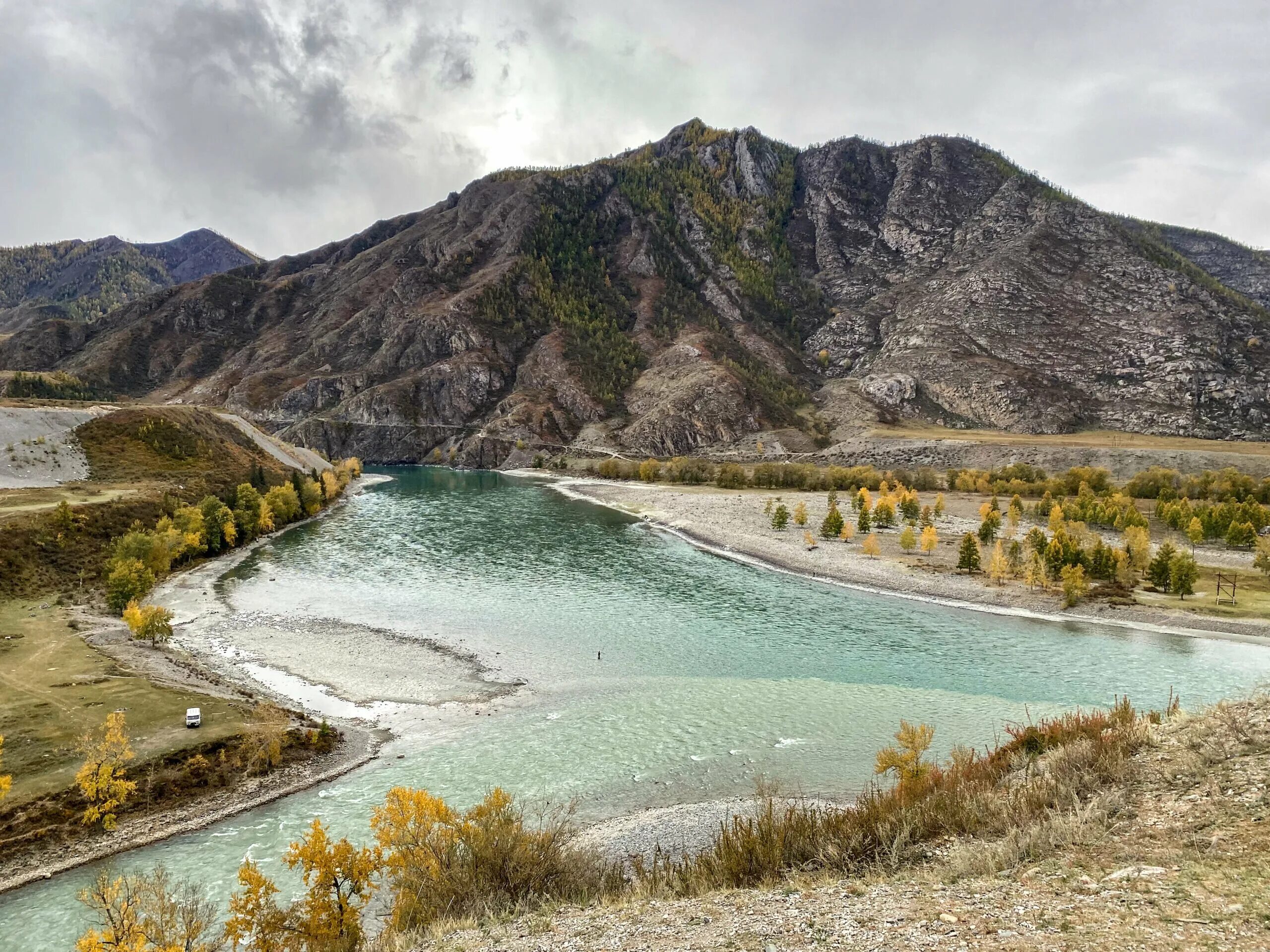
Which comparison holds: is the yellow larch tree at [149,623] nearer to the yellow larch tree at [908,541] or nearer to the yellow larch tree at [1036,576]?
the yellow larch tree at [908,541]

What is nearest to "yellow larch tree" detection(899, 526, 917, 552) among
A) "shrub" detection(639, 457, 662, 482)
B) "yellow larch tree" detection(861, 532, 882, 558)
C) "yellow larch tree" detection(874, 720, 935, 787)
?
"yellow larch tree" detection(861, 532, 882, 558)

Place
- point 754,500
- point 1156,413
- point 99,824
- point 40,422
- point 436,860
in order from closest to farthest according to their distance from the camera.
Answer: point 436,860 → point 99,824 → point 40,422 → point 754,500 → point 1156,413

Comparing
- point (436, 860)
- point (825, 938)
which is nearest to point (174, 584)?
point (436, 860)

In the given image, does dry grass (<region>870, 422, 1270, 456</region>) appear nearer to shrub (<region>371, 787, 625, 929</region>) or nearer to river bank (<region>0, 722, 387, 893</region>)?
river bank (<region>0, 722, 387, 893</region>)

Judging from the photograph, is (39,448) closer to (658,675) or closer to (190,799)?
(190,799)

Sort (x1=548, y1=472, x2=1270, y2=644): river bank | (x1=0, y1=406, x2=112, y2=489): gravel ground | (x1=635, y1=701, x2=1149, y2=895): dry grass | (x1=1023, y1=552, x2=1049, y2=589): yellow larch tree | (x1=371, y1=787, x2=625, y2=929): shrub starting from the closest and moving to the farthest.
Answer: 1. (x1=635, y1=701, x2=1149, y2=895): dry grass
2. (x1=371, y1=787, x2=625, y2=929): shrub
3. (x1=548, y1=472, x2=1270, y2=644): river bank
4. (x1=1023, y1=552, x2=1049, y2=589): yellow larch tree
5. (x1=0, y1=406, x2=112, y2=489): gravel ground

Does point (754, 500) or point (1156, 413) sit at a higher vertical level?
point (1156, 413)

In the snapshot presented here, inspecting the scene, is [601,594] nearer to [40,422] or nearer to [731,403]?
[40,422]
